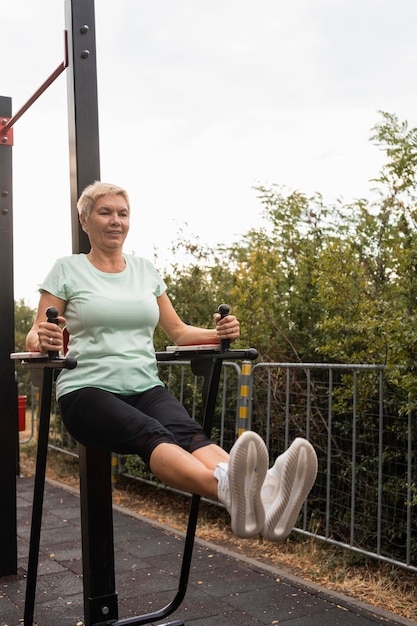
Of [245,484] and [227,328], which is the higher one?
[227,328]

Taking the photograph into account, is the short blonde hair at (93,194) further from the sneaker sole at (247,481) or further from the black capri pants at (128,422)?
the sneaker sole at (247,481)

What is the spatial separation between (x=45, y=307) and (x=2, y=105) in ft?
5.06

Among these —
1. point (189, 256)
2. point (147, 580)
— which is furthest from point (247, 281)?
point (147, 580)

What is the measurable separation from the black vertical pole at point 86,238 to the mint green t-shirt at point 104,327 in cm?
21

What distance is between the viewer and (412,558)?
3.47 meters

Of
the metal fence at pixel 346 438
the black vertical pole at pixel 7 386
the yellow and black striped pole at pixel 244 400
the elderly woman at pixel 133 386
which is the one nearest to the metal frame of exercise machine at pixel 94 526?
the elderly woman at pixel 133 386

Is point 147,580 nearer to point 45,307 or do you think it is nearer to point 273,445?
point 273,445

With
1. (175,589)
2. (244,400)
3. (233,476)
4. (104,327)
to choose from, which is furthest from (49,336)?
Result: (244,400)

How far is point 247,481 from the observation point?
5.78 feet

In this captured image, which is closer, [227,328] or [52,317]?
[52,317]

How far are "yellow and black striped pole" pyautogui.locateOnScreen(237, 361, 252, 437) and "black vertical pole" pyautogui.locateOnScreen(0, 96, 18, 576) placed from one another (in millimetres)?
1448

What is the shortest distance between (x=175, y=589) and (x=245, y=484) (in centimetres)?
174

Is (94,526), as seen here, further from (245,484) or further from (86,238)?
(86,238)

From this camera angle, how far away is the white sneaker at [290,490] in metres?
1.83
